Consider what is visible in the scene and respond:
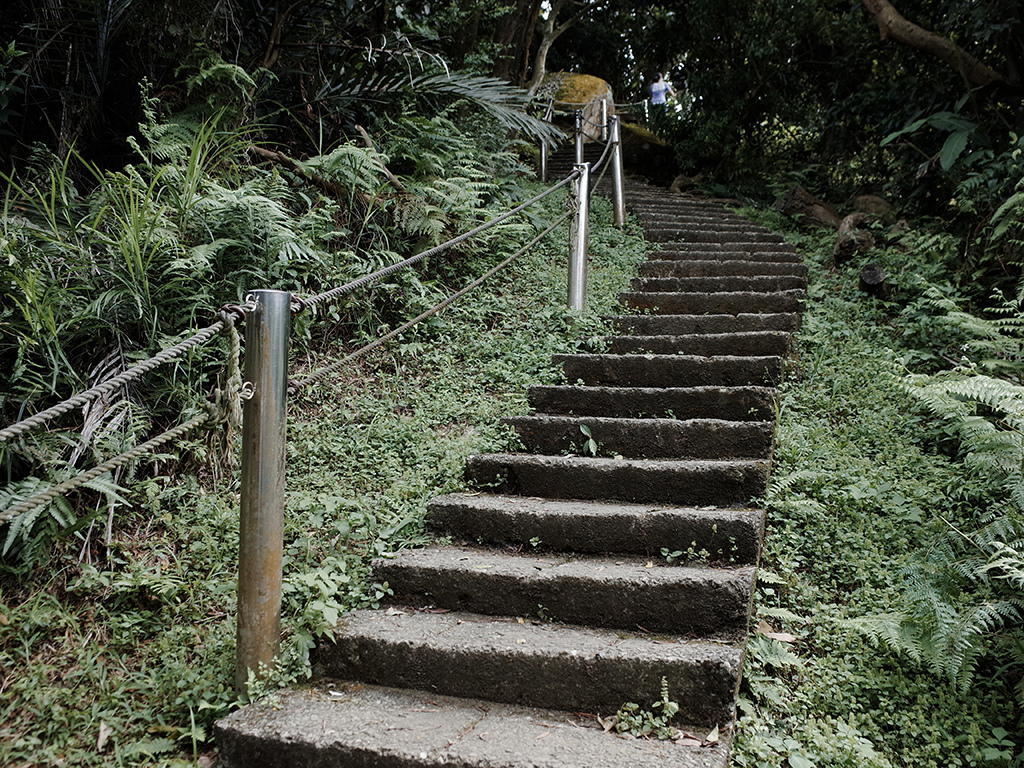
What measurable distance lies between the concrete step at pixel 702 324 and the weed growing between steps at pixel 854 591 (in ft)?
2.19

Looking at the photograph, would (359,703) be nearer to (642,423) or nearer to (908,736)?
(908,736)

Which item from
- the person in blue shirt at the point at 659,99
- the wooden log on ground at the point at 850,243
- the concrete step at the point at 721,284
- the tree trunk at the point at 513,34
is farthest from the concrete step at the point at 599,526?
the person in blue shirt at the point at 659,99

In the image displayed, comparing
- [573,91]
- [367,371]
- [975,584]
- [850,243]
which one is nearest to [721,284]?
[850,243]

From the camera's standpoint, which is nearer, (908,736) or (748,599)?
(908,736)

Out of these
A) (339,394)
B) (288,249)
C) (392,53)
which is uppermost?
(392,53)

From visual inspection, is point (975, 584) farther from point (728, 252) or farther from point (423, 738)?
point (728, 252)

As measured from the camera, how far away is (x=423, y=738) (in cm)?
176

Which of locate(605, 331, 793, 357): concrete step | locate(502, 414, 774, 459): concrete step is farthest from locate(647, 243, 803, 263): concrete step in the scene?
locate(502, 414, 774, 459): concrete step

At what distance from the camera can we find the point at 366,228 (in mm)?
4645

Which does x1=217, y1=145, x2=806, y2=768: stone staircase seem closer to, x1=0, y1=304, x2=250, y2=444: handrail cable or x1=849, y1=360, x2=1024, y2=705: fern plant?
x1=849, y1=360, x2=1024, y2=705: fern plant

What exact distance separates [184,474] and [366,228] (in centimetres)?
236

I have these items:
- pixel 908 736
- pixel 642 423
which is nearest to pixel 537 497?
pixel 642 423

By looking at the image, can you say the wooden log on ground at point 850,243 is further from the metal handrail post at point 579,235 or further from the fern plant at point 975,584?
the fern plant at point 975,584

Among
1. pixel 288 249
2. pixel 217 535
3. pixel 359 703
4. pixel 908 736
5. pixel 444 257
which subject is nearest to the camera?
pixel 908 736
